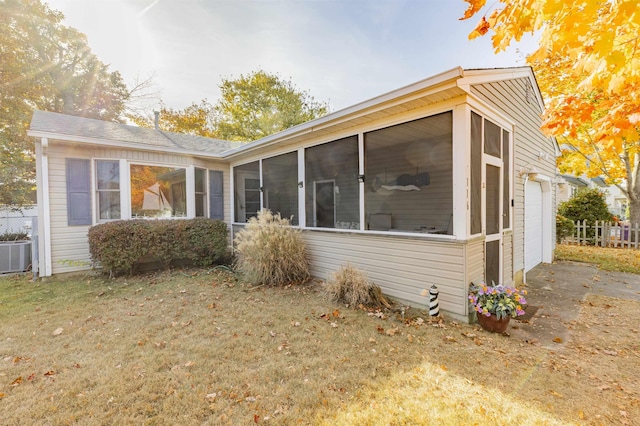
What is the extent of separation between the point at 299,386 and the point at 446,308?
239 centimetres

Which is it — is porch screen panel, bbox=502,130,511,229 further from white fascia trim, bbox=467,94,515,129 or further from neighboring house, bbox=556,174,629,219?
neighboring house, bbox=556,174,629,219

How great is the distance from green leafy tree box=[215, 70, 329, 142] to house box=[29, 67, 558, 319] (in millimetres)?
10176

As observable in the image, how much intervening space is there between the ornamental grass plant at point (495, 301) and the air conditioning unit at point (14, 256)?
996cm

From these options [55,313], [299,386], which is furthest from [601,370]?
[55,313]

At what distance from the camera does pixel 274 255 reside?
5.37 meters

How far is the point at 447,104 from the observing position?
12.1 feet

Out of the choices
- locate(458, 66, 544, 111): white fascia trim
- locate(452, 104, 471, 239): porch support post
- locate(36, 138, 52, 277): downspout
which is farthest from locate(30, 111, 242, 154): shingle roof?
locate(458, 66, 544, 111): white fascia trim

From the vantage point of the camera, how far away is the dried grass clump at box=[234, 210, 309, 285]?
536 centimetres

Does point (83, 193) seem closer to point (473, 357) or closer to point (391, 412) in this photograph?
point (391, 412)

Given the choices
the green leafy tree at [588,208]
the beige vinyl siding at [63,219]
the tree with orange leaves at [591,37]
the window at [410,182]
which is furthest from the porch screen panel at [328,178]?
the green leafy tree at [588,208]

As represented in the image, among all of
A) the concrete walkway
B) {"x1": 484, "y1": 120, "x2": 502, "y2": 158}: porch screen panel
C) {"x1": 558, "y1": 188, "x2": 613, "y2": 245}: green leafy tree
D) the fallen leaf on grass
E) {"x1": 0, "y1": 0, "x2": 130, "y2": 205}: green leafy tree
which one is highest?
Result: {"x1": 0, "y1": 0, "x2": 130, "y2": 205}: green leafy tree

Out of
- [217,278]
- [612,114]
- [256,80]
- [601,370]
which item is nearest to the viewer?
[601,370]

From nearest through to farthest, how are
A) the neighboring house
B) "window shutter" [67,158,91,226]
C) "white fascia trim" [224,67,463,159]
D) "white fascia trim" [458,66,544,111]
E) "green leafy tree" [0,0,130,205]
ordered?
1. "white fascia trim" [224,67,463,159]
2. "white fascia trim" [458,66,544,111]
3. "window shutter" [67,158,91,226]
4. "green leafy tree" [0,0,130,205]
5. the neighboring house

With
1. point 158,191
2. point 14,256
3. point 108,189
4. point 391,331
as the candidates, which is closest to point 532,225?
point 391,331
